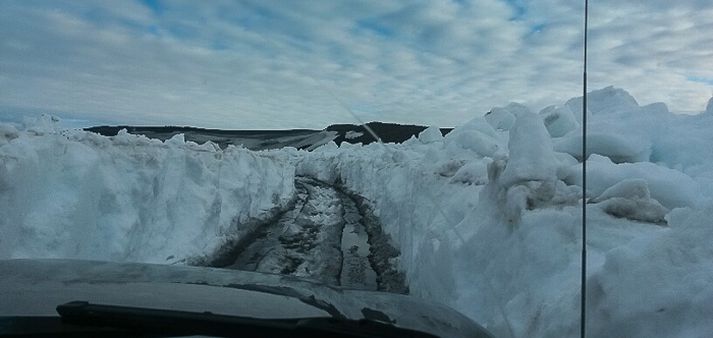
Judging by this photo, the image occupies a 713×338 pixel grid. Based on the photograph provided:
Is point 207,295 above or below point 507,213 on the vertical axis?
above

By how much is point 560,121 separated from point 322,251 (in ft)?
19.7

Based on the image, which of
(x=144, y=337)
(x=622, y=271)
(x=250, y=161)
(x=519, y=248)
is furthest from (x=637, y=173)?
(x=250, y=161)

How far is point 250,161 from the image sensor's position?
22.1m

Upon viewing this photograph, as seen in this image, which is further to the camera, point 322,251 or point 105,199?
point 322,251

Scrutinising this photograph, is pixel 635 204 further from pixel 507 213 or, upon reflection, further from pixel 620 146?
pixel 620 146

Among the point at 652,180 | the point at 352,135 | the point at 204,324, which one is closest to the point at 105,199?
the point at 652,180

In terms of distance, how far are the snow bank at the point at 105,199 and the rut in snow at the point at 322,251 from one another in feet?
2.95

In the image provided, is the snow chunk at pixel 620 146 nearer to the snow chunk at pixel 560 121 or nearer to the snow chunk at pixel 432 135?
the snow chunk at pixel 560 121

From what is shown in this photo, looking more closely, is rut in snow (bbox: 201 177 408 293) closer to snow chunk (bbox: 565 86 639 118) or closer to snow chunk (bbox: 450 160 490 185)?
snow chunk (bbox: 450 160 490 185)

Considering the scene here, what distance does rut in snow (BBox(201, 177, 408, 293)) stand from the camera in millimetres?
9945

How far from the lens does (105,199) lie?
10.5 metres

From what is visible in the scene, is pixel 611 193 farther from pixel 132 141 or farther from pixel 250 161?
pixel 250 161

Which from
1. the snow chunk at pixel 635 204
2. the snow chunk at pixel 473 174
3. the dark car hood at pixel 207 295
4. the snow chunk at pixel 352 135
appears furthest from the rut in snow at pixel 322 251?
the snow chunk at pixel 352 135

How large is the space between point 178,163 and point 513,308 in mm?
9612
